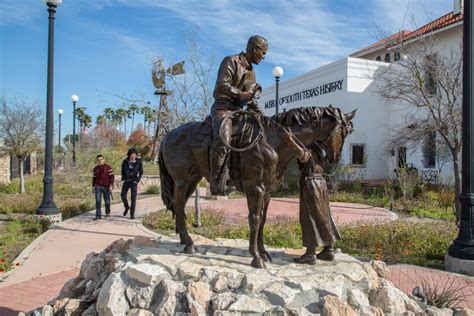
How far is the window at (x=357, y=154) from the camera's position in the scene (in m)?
22.3

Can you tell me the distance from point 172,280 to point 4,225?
8421 mm

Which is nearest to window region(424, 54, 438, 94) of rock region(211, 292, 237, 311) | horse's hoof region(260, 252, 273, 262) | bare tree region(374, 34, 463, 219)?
bare tree region(374, 34, 463, 219)

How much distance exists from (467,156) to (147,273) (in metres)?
5.63

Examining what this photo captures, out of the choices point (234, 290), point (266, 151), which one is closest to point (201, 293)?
point (234, 290)

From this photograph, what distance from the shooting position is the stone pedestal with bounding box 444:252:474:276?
21.5 ft

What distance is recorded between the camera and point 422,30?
1984 cm

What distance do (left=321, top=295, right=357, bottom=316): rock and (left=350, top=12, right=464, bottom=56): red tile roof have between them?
10.1m

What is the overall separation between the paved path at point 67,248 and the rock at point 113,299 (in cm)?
155

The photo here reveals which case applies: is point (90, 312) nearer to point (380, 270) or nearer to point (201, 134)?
point (201, 134)

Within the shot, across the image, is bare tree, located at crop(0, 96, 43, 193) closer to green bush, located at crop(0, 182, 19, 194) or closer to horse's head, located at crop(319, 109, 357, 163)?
green bush, located at crop(0, 182, 19, 194)

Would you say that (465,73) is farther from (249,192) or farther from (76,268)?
(76,268)

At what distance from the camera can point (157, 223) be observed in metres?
10.5

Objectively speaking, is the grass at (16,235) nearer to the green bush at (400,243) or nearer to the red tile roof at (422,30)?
the green bush at (400,243)

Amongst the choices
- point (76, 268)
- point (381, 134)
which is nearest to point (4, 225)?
point (76, 268)
